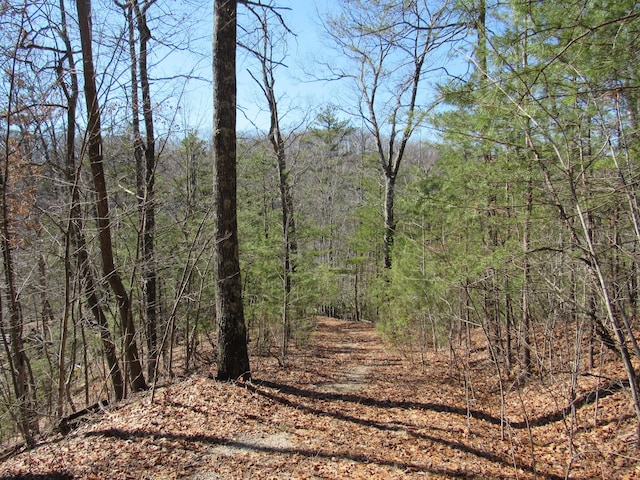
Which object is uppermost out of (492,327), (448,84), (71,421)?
(448,84)

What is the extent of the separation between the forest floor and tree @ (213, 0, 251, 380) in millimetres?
493

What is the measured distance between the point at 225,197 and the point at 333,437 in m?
3.51

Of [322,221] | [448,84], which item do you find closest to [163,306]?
[448,84]

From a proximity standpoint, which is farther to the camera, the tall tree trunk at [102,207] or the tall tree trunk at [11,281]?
the tall tree trunk at [102,207]

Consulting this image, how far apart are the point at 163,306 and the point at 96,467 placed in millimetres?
6065

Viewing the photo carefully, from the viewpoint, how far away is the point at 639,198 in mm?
3797

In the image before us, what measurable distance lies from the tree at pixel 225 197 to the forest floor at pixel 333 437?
49cm

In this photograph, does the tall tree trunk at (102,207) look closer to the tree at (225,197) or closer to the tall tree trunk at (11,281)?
the tall tree trunk at (11,281)

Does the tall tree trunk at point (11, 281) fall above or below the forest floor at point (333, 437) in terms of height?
above

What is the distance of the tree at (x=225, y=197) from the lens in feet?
18.4

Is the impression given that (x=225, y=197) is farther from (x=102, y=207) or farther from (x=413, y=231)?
(x=413, y=231)

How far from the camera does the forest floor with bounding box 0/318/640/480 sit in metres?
3.69

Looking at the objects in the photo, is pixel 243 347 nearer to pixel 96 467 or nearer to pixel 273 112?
pixel 96 467

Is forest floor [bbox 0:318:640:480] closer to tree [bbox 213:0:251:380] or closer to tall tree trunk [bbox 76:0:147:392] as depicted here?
tree [bbox 213:0:251:380]
